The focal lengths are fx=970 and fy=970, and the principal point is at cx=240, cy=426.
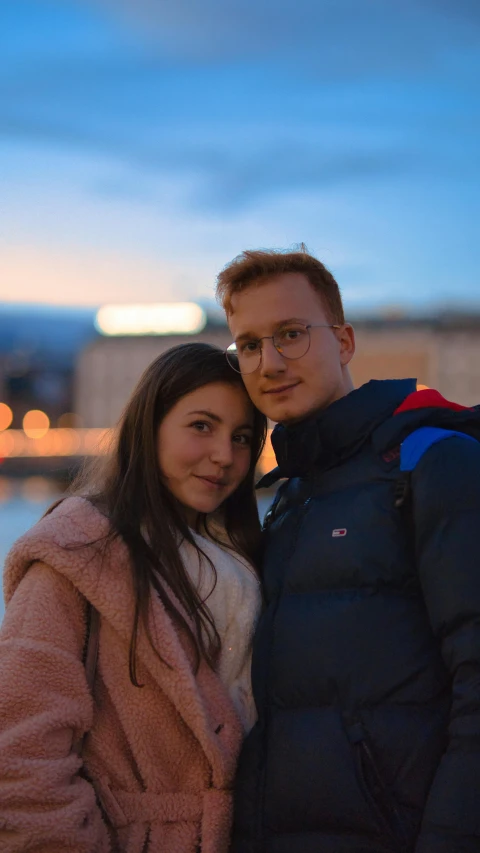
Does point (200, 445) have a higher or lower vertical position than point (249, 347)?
lower

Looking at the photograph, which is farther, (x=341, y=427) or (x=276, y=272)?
(x=276, y=272)

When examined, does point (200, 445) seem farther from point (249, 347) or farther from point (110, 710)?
point (110, 710)

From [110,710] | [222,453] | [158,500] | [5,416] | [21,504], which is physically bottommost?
[21,504]

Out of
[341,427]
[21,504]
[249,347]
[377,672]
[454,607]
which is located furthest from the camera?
[21,504]

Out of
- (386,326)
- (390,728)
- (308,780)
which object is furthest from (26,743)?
(386,326)

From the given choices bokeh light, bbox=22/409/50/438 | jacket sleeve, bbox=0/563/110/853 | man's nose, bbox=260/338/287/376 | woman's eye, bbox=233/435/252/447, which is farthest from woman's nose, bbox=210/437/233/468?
bokeh light, bbox=22/409/50/438

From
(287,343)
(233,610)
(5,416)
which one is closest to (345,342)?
(287,343)

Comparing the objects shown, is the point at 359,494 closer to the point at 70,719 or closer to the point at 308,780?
the point at 308,780

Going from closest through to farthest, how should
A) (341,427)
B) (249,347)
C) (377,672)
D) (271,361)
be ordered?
(377,672), (341,427), (271,361), (249,347)

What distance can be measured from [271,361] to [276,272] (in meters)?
0.27

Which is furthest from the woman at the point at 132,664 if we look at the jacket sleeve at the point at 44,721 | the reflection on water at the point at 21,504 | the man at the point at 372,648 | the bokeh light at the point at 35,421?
the bokeh light at the point at 35,421

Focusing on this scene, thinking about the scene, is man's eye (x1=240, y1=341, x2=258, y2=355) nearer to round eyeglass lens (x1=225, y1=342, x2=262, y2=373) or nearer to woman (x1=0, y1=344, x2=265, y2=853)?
round eyeglass lens (x1=225, y1=342, x2=262, y2=373)

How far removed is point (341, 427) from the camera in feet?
8.18

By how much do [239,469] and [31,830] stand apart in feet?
3.61
